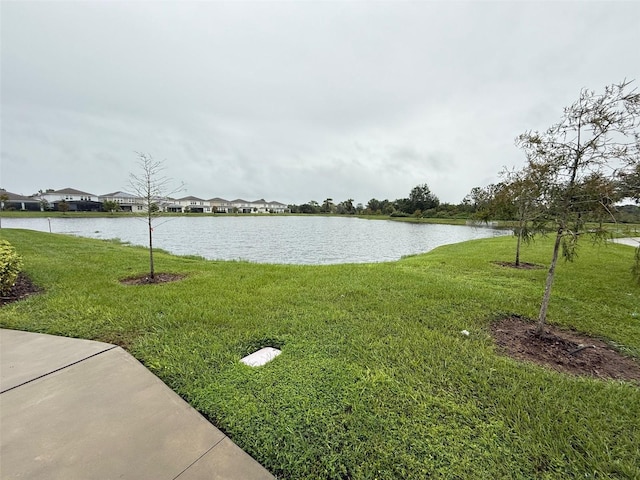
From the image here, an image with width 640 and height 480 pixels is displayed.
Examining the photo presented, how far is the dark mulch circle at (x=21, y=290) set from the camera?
A: 4852 millimetres

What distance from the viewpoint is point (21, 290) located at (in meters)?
5.33

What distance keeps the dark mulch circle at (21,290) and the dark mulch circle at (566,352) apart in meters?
7.88

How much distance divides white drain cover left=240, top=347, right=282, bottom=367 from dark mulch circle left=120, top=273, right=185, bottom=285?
435cm

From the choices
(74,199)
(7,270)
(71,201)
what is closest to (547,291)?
(7,270)

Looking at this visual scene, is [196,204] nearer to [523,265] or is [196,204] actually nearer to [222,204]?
[222,204]

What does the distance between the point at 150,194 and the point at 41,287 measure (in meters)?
2.87

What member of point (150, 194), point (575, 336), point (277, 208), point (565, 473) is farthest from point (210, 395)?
point (277, 208)

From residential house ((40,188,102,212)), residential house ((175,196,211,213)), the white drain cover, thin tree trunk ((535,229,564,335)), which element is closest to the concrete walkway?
the white drain cover

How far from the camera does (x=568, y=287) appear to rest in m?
6.43

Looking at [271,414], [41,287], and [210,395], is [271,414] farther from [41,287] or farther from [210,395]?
[41,287]

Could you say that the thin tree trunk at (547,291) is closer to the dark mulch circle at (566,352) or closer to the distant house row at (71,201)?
the dark mulch circle at (566,352)

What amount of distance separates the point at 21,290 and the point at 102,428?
5291mm

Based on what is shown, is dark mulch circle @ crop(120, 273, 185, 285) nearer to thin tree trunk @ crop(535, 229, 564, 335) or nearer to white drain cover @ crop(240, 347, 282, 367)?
white drain cover @ crop(240, 347, 282, 367)

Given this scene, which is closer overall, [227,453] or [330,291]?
[227,453]
